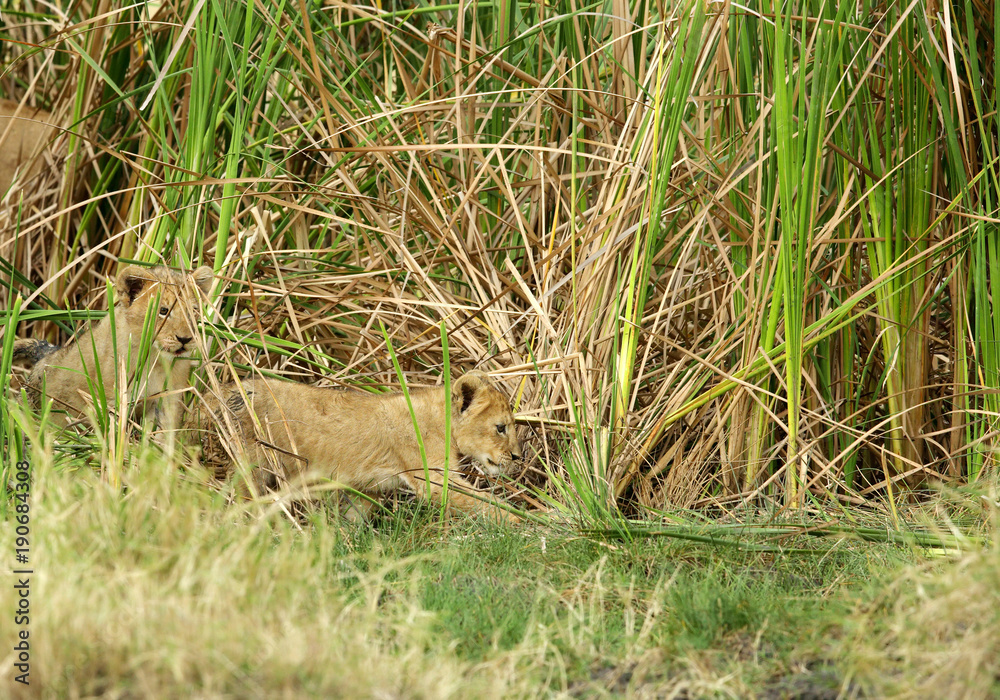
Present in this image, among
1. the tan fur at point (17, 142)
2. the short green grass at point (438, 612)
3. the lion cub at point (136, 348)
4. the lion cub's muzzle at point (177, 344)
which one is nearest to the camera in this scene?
the short green grass at point (438, 612)

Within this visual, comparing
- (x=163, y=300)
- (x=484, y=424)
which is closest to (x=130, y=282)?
(x=163, y=300)

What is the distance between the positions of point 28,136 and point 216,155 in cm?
136

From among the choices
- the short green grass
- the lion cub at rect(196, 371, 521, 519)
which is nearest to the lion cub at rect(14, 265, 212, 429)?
the lion cub at rect(196, 371, 521, 519)

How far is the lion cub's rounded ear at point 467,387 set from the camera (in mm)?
3709

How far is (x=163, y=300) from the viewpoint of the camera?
3.75 meters

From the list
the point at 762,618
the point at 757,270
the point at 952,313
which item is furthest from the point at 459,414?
the point at 952,313

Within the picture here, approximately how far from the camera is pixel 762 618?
244 cm

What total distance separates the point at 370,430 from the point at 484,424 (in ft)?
1.43

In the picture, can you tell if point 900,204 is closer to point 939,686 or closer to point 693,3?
point 693,3

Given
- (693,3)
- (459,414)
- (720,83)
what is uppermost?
(693,3)

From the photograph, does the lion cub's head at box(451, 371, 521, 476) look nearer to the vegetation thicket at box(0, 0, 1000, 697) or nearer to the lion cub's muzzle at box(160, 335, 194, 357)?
the vegetation thicket at box(0, 0, 1000, 697)

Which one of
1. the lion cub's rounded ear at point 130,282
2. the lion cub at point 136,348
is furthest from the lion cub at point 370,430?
the lion cub's rounded ear at point 130,282

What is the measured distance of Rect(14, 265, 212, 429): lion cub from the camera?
359 cm

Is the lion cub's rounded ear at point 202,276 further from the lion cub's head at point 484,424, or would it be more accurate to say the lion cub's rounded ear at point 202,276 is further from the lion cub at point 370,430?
the lion cub's head at point 484,424
